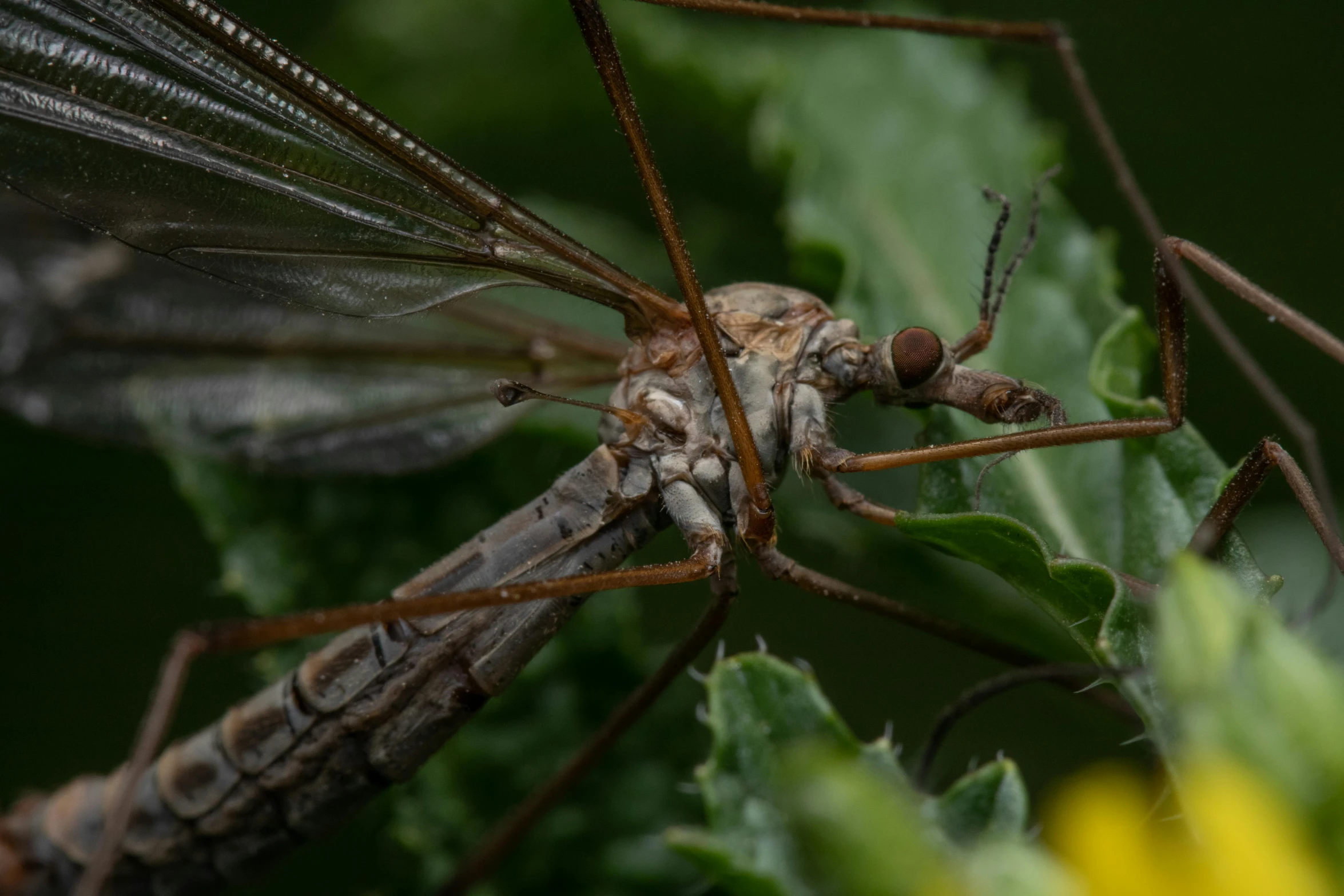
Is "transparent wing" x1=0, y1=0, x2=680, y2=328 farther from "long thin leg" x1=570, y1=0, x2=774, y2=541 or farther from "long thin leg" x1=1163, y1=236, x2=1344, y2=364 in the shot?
"long thin leg" x1=1163, y1=236, x2=1344, y2=364

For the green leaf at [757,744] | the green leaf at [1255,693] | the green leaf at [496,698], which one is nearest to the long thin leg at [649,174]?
the green leaf at [757,744]

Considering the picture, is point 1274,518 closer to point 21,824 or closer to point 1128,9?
point 1128,9

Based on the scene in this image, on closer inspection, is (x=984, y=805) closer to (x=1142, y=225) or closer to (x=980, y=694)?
(x=980, y=694)

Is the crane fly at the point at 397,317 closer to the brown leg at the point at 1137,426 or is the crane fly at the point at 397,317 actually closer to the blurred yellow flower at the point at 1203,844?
the brown leg at the point at 1137,426

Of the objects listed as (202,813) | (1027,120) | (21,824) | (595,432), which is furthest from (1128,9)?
(21,824)

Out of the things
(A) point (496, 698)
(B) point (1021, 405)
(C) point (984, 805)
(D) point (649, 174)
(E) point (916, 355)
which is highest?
(D) point (649, 174)

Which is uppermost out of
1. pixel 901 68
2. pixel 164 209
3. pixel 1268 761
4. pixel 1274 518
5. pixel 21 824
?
pixel 901 68

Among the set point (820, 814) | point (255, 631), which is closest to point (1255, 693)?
point (820, 814)
